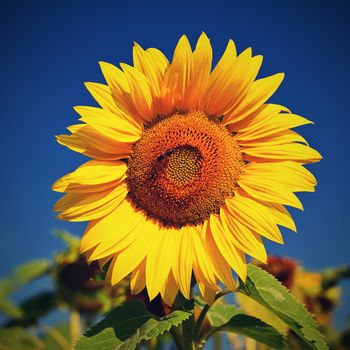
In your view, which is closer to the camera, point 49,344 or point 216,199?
point 216,199

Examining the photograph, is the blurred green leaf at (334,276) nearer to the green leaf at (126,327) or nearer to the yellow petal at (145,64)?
the green leaf at (126,327)

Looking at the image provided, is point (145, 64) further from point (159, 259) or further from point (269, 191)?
point (159, 259)

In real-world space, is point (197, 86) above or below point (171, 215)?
above

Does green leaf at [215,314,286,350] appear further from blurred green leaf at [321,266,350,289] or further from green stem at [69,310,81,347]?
green stem at [69,310,81,347]

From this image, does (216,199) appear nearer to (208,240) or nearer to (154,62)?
(208,240)

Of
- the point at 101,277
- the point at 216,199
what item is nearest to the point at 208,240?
the point at 216,199

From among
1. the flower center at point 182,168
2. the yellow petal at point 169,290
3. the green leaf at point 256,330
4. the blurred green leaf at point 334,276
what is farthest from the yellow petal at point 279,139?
the blurred green leaf at point 334,276

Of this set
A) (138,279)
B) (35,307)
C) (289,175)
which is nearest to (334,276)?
(289,175)
